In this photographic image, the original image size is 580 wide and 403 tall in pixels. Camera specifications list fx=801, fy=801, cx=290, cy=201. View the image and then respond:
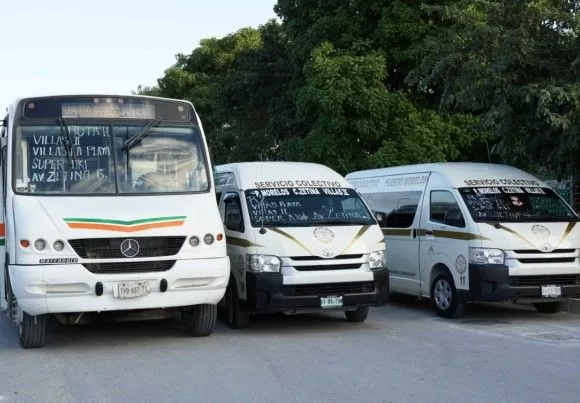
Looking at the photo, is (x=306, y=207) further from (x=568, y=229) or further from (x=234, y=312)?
(x=568, y=229)

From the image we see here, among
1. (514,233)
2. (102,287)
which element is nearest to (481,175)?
(514,233)

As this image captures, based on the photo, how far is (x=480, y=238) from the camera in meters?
10.9

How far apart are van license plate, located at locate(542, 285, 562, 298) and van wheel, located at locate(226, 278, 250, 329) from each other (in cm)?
400

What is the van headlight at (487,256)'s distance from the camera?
10.8 m

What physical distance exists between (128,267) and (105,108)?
2.10m

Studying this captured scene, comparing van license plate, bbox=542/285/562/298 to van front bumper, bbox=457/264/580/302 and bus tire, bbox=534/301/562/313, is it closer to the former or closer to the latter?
van front bumper, bbox=457/264/580/302

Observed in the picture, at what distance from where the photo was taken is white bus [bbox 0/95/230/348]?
27.8ft

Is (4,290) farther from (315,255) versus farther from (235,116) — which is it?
(235,116)

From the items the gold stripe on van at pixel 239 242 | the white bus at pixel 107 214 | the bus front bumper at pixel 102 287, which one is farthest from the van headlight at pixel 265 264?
the bus front bumper at pixel 102 287

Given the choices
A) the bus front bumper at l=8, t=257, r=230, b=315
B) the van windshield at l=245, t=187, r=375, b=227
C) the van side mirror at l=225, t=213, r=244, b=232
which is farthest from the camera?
the van side mirror at l=225, t=213, r=244, b=232

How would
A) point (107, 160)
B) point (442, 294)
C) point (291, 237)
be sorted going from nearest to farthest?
point (107, 160), point (291, 237), point (442, 294)

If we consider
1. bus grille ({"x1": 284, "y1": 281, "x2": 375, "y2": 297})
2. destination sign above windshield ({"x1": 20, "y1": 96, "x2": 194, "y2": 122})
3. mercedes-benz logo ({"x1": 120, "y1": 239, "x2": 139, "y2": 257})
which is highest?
destination sign above windshield ({"x1": 20, "y1": 96, "x2": 194, "y2": 122})

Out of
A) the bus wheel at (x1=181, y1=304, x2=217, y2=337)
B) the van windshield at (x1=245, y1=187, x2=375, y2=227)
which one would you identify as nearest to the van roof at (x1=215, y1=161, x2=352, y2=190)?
the van windshield at (x1=245, y1=187, x2=375, y2=227)

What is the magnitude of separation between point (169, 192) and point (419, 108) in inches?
466
